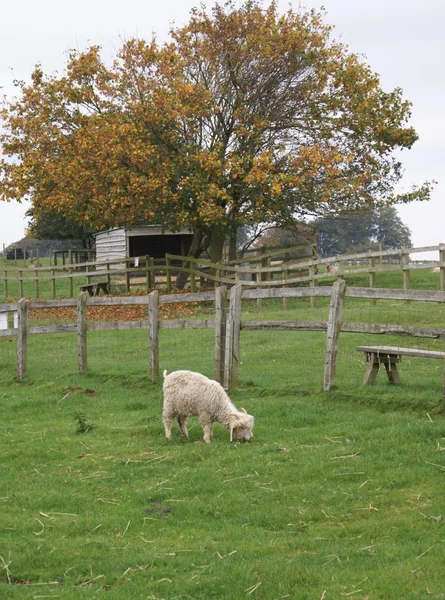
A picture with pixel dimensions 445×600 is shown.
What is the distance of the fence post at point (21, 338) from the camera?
1634 centimetres

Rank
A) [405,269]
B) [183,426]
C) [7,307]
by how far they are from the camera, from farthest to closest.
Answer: [405,269], [7,307], [183,426]

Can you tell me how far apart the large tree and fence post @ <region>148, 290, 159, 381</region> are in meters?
12.1

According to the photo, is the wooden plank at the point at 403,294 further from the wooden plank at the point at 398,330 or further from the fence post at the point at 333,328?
the wooden plank at the point at 398,330

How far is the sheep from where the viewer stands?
9.97m

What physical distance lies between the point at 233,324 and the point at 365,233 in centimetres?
8511

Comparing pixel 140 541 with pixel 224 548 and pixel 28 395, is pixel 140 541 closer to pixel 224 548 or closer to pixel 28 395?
pixel 224 548

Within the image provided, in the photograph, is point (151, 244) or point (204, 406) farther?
A: point (151, 244)

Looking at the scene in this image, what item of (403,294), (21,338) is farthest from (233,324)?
(21,338)

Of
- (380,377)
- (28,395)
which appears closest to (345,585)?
(380,377)

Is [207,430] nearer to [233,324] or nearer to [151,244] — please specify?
[233,324]

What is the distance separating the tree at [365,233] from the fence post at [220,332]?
224 feet

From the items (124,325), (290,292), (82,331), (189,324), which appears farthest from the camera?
(82,331)

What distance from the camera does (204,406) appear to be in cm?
1012

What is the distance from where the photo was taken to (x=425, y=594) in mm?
5648
